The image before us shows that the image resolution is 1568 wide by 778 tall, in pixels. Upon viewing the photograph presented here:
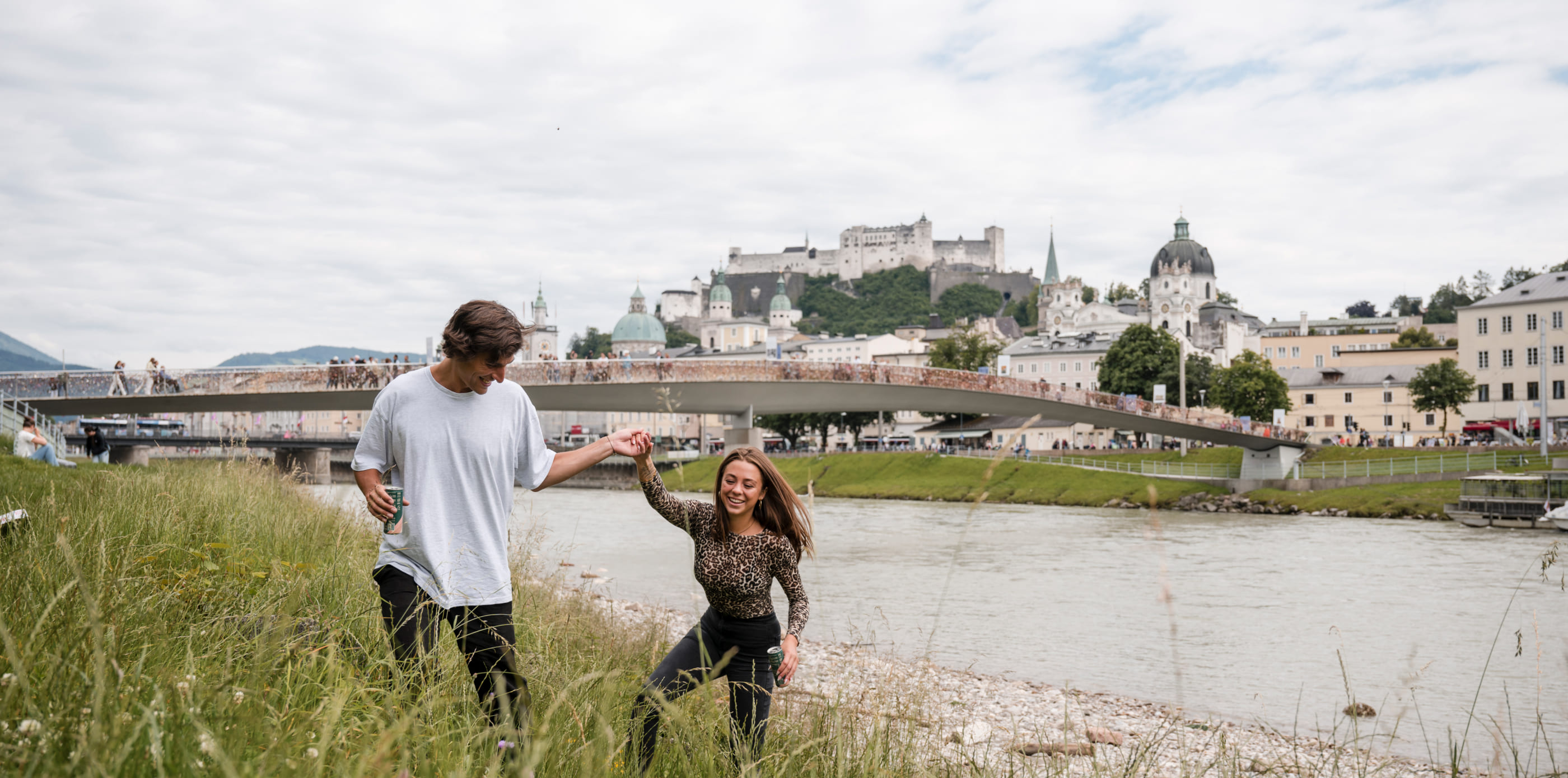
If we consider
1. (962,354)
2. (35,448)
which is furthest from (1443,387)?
(35,448)

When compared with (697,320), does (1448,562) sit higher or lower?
lower

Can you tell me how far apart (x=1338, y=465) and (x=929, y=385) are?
55.3 ft

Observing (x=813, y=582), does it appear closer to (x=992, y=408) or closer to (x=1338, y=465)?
(x=992, y=408)

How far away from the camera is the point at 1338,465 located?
3956 centimetres

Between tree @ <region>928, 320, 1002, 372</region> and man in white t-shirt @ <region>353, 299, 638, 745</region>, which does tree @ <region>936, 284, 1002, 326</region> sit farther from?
man in white t-shirt @ <region>353, 299, 638, 745</region>

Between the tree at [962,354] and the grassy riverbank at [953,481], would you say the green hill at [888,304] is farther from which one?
the grassy riverbank at [953,481]

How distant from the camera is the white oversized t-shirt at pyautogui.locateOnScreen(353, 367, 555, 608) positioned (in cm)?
338

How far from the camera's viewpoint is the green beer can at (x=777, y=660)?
3.70 meters

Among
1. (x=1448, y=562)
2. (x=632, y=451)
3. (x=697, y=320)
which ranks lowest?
(x=1448, y=562)

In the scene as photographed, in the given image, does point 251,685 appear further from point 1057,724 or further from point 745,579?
point 1057,724

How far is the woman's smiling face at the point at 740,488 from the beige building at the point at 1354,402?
73.7m

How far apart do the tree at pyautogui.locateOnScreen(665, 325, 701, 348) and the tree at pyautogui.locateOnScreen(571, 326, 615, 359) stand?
796 cm

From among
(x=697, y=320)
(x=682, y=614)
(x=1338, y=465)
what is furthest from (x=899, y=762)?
(x=697, y=320)

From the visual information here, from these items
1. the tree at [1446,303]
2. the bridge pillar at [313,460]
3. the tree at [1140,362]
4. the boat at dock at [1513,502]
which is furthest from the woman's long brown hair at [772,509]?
the tree at [1446,303]
